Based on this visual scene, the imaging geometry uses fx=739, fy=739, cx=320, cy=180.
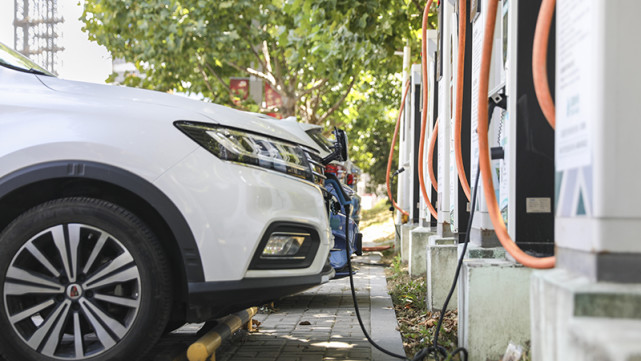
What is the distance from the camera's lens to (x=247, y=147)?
3721mm

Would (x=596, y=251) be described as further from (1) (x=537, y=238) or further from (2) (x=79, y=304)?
(2) (x=79, y=304)

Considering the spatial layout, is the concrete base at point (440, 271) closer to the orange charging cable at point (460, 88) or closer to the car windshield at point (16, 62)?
the orange charging cable at point (460, 88)

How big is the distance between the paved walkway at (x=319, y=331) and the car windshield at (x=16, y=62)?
1755mm

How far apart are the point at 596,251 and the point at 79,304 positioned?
95.3 inches

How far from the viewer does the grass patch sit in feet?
15.5

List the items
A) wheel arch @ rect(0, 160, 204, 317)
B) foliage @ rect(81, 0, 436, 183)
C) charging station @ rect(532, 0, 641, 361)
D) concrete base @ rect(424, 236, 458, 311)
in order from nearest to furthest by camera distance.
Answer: charging station @ rect(532, 0, 641, 361), wheel arch @ rect(0, 160, 204, 317), concrete base @ rect(424, 236, 458, 311), foliage @ rect(81, 0, 436, 183)

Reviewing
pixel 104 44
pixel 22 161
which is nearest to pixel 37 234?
pixel 22 161

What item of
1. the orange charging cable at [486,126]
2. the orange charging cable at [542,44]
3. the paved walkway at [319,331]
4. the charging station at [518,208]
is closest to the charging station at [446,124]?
the paved walkway at [319,331]

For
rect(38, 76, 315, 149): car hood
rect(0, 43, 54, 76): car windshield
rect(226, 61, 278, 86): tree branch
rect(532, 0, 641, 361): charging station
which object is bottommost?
rect(532, 0, 641, 361): charging station

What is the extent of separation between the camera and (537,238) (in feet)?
12.5

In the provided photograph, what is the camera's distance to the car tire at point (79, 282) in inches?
139

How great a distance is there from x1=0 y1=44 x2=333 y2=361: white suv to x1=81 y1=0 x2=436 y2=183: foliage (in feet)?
19.4

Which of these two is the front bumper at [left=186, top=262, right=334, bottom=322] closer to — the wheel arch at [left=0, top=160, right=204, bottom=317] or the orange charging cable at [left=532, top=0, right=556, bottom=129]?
the wheel arch at [left=0, top=160, right=204, bottom=317]

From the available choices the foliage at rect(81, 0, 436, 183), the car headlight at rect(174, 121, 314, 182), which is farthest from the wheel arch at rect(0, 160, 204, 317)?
the foliage at rect(81, 0, 436, 183)
